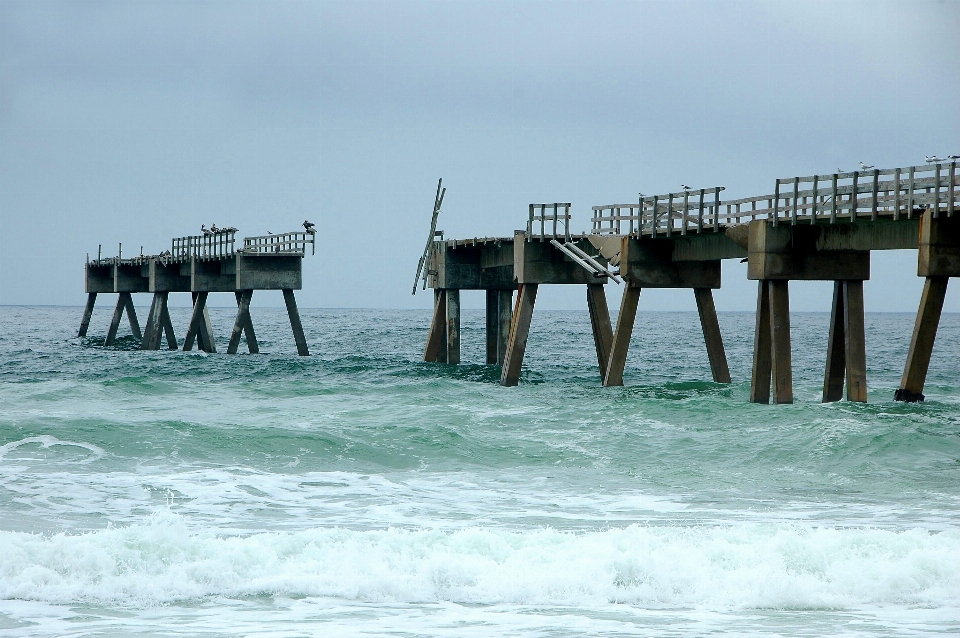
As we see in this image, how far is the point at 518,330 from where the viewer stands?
3488 centimetres

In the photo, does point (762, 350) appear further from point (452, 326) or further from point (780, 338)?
point (452, 326)

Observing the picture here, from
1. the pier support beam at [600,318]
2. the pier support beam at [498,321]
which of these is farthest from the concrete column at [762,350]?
the pier support beam at [498,321]

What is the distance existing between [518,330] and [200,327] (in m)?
29.0

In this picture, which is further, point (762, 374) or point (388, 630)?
point (762, 374)

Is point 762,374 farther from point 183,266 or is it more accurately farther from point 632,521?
point 183,266

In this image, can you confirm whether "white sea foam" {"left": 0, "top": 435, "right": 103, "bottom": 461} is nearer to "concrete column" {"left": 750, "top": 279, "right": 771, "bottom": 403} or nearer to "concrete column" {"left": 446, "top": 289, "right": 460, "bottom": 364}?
"concrete column" {"left": 750, "top": 279, "right": 771, "bottom": 403}

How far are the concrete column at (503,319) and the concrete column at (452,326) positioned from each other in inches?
60.1

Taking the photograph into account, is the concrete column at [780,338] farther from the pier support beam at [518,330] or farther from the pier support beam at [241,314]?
the pier support beam at [241,314]

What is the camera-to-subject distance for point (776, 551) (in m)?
13.9

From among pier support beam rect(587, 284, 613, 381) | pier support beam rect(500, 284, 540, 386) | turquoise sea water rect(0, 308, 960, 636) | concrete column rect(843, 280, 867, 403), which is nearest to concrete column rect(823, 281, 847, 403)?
concrete column rect(843, 280, 867, 403)

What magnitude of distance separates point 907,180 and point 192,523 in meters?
15.2

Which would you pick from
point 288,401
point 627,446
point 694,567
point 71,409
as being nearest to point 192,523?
point 694,567

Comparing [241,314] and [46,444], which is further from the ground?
[241,314]

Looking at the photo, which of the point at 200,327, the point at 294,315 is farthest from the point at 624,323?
the point at 200,327
